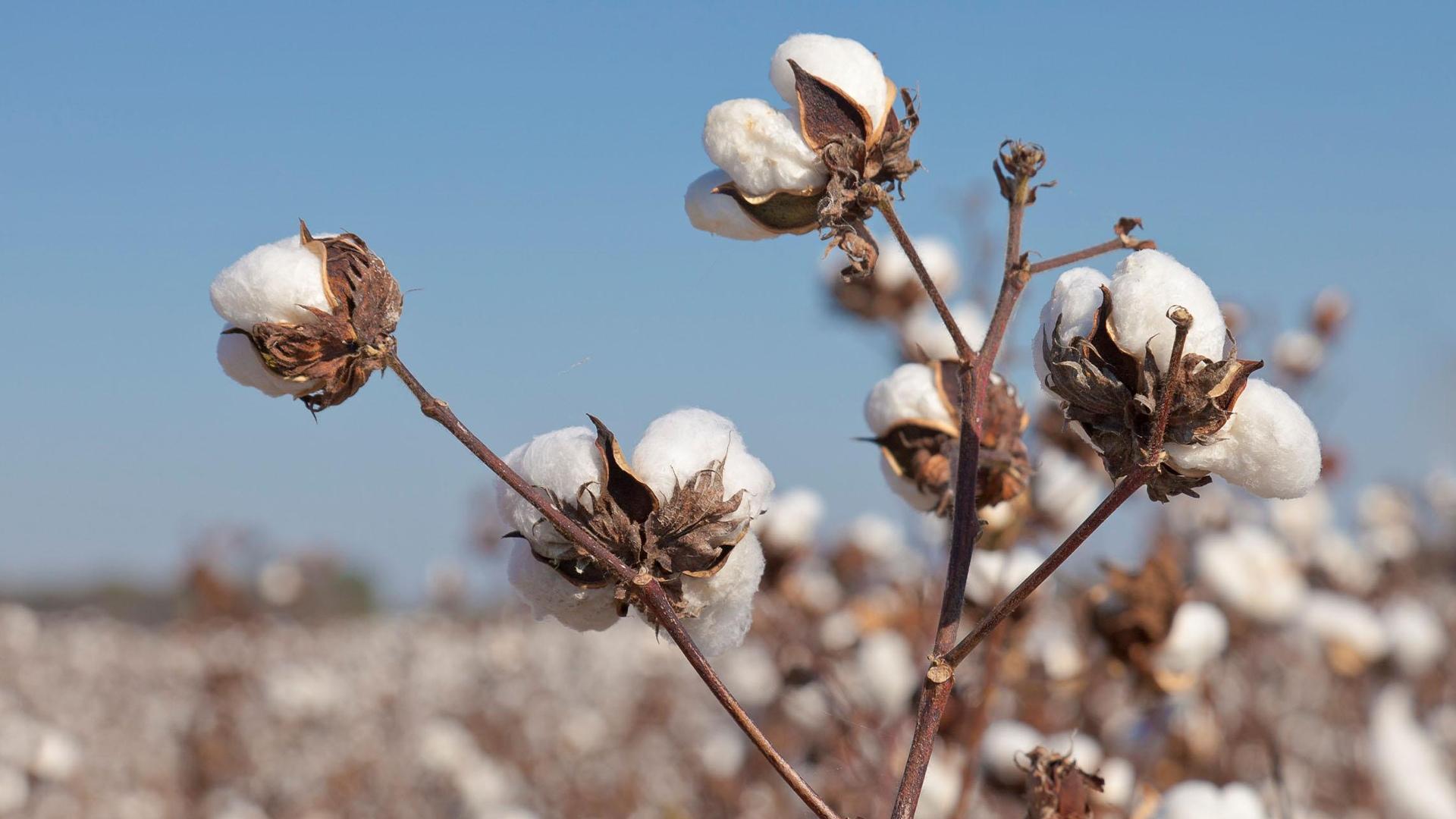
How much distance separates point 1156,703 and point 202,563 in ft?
19.2

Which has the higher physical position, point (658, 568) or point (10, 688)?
point (10, 688)

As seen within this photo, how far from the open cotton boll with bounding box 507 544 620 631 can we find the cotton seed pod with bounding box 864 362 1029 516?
2.12ft

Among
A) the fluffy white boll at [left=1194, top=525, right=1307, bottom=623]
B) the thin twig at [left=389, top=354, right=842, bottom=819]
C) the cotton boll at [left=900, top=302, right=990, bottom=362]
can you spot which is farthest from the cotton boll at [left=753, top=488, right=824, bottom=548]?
the thin twig at [left=389, top=354, right=842, bottom=819]

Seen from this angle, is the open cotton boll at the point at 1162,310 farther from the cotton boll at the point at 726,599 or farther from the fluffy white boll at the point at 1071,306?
the cotton boll at the point at 726,599

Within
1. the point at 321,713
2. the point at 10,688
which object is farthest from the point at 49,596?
the point at 321,713

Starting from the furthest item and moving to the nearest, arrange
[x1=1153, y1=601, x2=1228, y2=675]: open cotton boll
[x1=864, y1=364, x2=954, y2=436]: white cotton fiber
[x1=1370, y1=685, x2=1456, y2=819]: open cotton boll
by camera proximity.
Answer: [x1=1153, y1=601, x2=1228, y2=675]: open cotton boll < [x1=1370, y1=685, x2=1456, y2=819]: open cotton boll < [x1=864, y1=364, x2=954, y2=436]: white cotton fiber

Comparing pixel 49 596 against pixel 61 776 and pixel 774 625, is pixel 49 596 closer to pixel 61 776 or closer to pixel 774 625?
pixel 61 776

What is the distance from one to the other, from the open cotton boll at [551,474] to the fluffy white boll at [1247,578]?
311 cm

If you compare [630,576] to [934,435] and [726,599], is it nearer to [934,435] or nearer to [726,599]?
[726,599]

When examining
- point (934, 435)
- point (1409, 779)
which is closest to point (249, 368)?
point (934, 435)

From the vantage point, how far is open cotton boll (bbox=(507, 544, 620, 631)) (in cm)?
132

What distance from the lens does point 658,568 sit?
128 centimetres

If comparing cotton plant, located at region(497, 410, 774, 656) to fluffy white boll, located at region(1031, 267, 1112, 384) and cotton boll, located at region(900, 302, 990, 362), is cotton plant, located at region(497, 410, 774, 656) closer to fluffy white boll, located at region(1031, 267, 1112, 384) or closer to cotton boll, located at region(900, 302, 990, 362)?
fluffy white boll, located at region(1031, 267, 1112, 384)

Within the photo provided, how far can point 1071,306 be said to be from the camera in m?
1.16
